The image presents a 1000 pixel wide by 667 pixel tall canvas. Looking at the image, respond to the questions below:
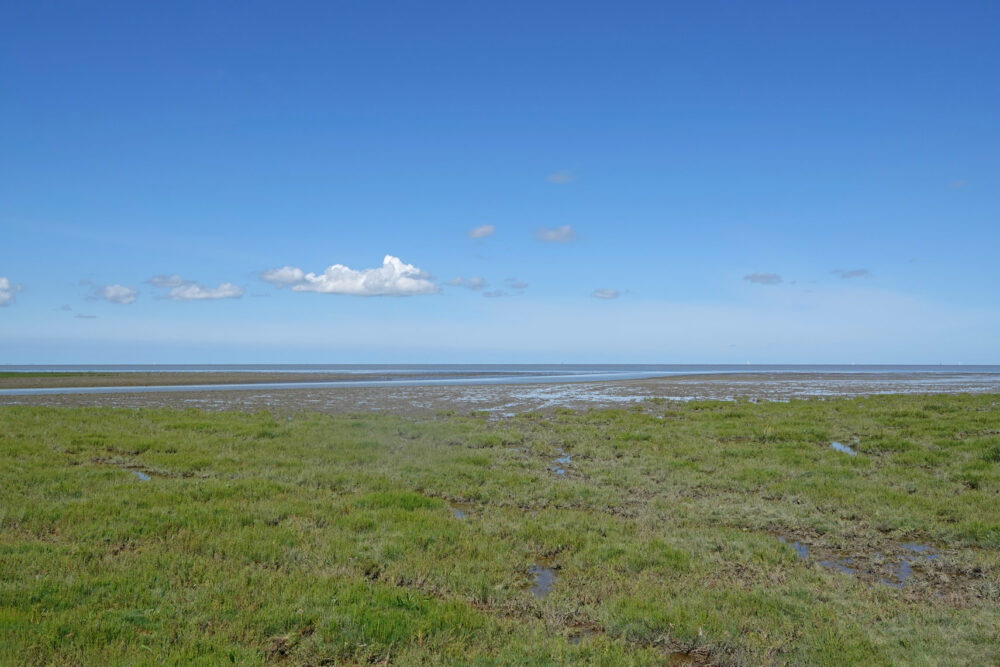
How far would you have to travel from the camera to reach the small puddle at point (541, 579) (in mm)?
9621

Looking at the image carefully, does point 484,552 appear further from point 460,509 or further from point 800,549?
point 800,549

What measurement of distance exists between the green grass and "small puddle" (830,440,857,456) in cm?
97

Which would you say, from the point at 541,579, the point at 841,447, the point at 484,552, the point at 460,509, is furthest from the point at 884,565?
the point at 841,447

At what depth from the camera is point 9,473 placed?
16266 millimetres

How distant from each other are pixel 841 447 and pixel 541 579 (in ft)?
64.6

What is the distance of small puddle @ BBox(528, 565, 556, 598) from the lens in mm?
9621

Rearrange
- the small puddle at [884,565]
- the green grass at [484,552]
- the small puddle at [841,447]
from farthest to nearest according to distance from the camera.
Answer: the small puddle at [841,447]
the small puddle at [884,565]
the green grass at [484,552]

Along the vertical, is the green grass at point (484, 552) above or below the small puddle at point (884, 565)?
above

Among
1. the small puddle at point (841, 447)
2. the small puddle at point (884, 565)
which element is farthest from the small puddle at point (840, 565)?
the small puddle at point (841, 447)

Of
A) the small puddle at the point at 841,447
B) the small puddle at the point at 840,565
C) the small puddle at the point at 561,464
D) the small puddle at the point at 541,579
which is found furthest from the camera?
the small puddle at the point at 841,447

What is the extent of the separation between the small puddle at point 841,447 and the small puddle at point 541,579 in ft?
56.5

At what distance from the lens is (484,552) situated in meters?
11.1

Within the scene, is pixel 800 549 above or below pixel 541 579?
below

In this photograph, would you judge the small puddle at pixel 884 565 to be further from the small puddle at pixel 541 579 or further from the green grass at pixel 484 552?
the small puddle at pixel 541 579
